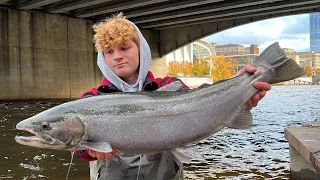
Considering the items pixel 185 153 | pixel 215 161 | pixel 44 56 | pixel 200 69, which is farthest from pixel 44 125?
pixel 200 69

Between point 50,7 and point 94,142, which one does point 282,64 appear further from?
point 50,7

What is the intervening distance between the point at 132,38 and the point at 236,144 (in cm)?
918

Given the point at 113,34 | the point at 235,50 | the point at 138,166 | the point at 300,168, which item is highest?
the point at 235,50

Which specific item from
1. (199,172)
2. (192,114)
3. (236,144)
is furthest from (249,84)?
(236,144)

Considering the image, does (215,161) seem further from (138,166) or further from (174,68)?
(174,68)

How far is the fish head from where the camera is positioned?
2.58 meters

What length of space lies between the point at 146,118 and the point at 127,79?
67 cm

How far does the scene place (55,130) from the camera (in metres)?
2.60

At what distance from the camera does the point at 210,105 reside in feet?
9.87

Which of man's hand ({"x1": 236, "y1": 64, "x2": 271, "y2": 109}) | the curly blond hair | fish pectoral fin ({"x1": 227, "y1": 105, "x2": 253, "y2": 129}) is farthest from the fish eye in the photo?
man's hand ({"x1": 236, "y1": 64, "x2": 271, "y2": 109})

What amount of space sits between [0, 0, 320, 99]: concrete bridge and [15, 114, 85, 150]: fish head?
25509 mm

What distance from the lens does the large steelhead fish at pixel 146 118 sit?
2605 mm

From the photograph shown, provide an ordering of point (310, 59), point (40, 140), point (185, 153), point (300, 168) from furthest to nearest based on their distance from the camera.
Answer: point (310, 59) → point (300, 168) → point (185, 153) → point (40, 140)

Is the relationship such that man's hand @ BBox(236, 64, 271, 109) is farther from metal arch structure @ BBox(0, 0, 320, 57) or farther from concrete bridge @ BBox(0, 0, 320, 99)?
concrete bridge @ BBox(0, 0, 320, 99)
